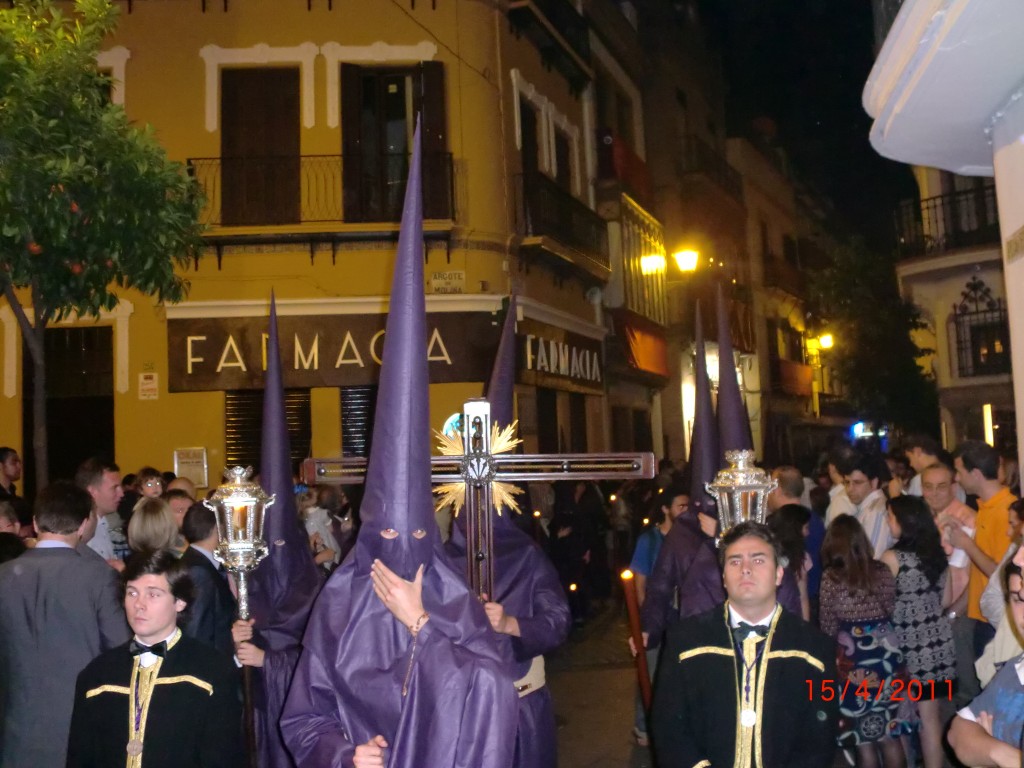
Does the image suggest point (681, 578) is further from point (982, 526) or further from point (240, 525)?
point (240, 525)

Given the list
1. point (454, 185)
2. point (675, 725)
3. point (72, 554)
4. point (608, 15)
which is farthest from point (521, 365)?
point (675, 725)

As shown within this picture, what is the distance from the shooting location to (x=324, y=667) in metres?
3.14

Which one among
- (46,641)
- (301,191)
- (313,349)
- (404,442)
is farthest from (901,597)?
(301,191)

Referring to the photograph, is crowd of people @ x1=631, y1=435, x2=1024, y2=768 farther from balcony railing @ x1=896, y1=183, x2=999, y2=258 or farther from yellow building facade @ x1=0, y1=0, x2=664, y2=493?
balcony railing @ x1=896, y1=183, x2=999, y2=258

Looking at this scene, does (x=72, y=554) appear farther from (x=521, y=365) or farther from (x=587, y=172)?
(x=587, y=172)

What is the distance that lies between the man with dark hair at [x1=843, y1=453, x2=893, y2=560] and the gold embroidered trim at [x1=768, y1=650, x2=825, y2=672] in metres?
4.00

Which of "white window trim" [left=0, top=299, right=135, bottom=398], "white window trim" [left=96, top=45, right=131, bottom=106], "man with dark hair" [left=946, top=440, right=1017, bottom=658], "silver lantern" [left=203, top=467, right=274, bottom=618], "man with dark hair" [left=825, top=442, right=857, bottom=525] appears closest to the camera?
"silver lantern" [left=203, top=467, right=274, bottom=618]

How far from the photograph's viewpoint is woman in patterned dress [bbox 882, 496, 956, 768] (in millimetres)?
5988

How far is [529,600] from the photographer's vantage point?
482 cm

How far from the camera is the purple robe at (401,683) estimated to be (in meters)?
2.95

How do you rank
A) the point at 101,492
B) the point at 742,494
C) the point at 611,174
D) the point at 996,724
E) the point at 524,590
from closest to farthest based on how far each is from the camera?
the point at 996,724 < the point at 742,494 < the point at 524,590 < the point at 101,492 < the point at 611,174

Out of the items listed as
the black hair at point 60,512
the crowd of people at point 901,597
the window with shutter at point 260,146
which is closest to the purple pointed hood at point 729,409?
the crowd of people at point 901,597

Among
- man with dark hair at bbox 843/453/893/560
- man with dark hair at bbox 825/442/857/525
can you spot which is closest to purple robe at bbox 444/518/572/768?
man with dark hair at bbox 843/453/893/560

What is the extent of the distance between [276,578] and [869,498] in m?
4.59
